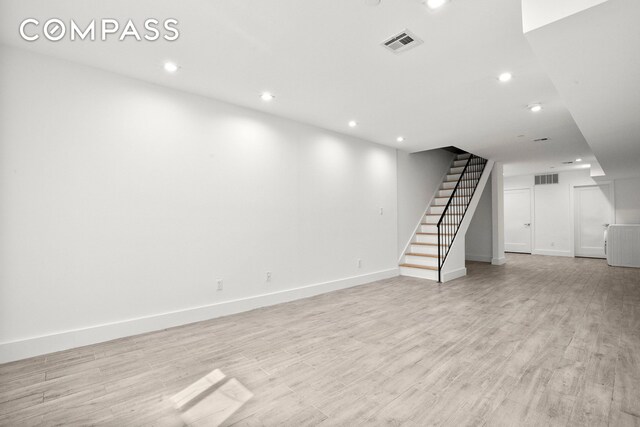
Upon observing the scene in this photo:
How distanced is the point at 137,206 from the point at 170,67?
1.50m

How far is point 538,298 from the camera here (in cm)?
455

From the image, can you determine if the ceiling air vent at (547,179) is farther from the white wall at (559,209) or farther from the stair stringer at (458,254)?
the stair stringer at (458,254)

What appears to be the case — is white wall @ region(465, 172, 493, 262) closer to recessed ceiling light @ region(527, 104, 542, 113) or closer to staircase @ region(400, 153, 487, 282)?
staircase @ region(400, 153, 487, 282)

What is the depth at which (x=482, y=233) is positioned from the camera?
28.3ft

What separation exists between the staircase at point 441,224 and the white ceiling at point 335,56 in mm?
2670

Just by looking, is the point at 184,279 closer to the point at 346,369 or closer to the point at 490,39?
the point at 346,369

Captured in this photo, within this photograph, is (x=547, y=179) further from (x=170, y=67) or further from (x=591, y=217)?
(x=170, y=67)

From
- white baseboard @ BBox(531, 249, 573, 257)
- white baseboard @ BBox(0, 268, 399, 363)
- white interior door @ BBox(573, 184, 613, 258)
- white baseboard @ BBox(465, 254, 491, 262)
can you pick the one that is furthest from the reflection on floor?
white interior door @ BBox(573, 184, 613, 258)

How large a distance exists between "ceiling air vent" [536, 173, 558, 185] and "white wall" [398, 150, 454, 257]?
439 cm

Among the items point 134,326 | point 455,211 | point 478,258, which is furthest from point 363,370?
point 478,258

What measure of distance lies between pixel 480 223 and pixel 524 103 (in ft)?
18.2

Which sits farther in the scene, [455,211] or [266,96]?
[455,211]

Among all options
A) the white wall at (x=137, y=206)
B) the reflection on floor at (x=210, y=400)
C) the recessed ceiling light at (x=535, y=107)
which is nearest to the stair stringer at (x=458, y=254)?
the white wall at (x=137, y=206)

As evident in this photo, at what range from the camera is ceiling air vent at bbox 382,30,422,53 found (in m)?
2.43
